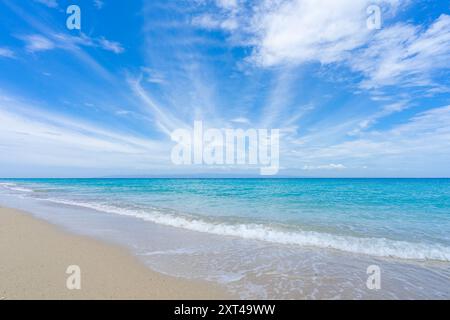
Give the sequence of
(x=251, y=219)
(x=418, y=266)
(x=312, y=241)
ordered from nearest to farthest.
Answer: (x=418, y=266) → (x=312, y=241) → (x=251, y=219)

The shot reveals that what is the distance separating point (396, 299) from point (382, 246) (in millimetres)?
4043

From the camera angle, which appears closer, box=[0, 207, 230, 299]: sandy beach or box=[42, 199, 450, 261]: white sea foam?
box=[0, 207, 230, 299]: sandy beach

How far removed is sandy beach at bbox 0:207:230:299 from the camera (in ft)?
15.3

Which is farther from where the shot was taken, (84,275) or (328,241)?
(328,241)

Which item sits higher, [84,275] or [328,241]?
[84,275]

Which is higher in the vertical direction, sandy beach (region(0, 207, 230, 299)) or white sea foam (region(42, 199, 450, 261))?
sandy beach (region(0, 207, 230, 299))

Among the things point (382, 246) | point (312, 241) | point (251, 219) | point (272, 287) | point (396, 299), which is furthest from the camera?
point (251, 219)

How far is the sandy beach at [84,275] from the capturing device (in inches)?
183

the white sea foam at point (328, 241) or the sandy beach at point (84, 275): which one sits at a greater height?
the sandy beach at point (84, 275)

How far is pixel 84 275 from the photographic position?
5.45 meters
